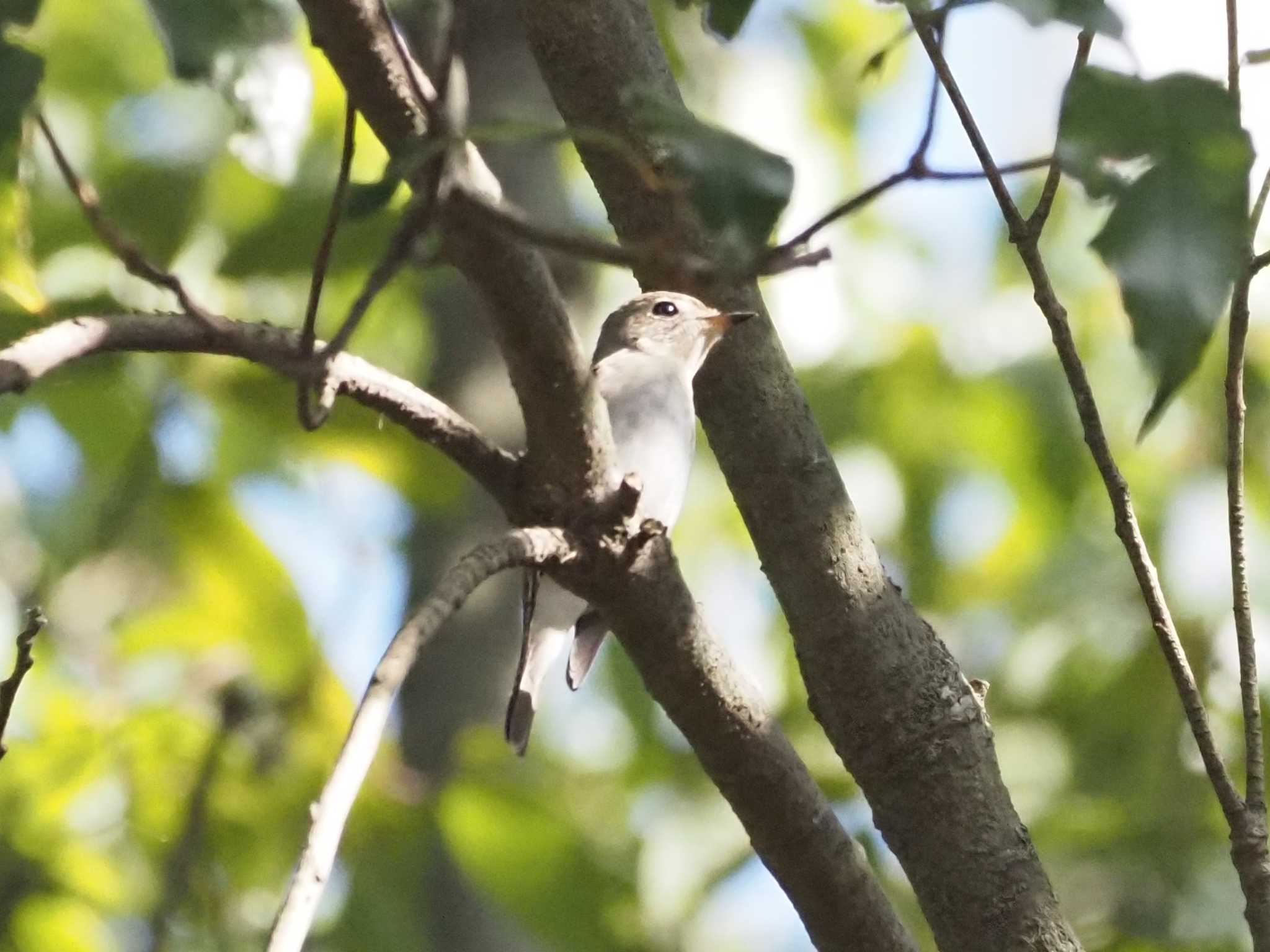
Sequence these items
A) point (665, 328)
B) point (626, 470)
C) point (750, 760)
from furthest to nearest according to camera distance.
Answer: point (665, 328) < point (626, 470) < point (750, 760)

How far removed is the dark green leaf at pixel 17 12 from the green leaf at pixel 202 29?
3.7 inches

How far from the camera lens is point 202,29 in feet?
3.67

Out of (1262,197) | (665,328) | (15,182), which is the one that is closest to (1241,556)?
(1262,197)

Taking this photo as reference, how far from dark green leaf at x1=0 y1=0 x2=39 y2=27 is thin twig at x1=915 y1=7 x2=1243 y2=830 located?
3.25 feet

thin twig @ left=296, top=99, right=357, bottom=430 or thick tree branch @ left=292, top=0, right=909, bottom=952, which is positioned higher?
thick tree branch @ left=292, top=0, right=909, bottom=952

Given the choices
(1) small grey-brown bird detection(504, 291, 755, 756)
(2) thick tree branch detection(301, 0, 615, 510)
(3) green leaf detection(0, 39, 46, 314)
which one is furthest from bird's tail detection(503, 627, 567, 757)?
(2) thick tree branch detection(301, 0, 615, 510)

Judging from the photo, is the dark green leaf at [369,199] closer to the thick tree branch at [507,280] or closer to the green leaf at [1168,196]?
the thick tree branch at [507,280]

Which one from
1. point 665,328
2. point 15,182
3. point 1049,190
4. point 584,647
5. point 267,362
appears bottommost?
point 267,362

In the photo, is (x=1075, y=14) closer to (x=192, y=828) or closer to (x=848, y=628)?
(x=848, y=628)

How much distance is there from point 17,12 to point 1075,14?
2.47 ft

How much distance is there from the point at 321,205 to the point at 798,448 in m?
1.26

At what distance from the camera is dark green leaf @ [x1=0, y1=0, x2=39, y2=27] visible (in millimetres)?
1131

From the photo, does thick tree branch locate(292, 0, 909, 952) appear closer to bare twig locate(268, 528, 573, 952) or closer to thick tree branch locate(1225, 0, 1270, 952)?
bare twig locate(268, 528, 573, 952)

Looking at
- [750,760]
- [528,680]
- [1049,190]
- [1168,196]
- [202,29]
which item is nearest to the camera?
[1168,196]
